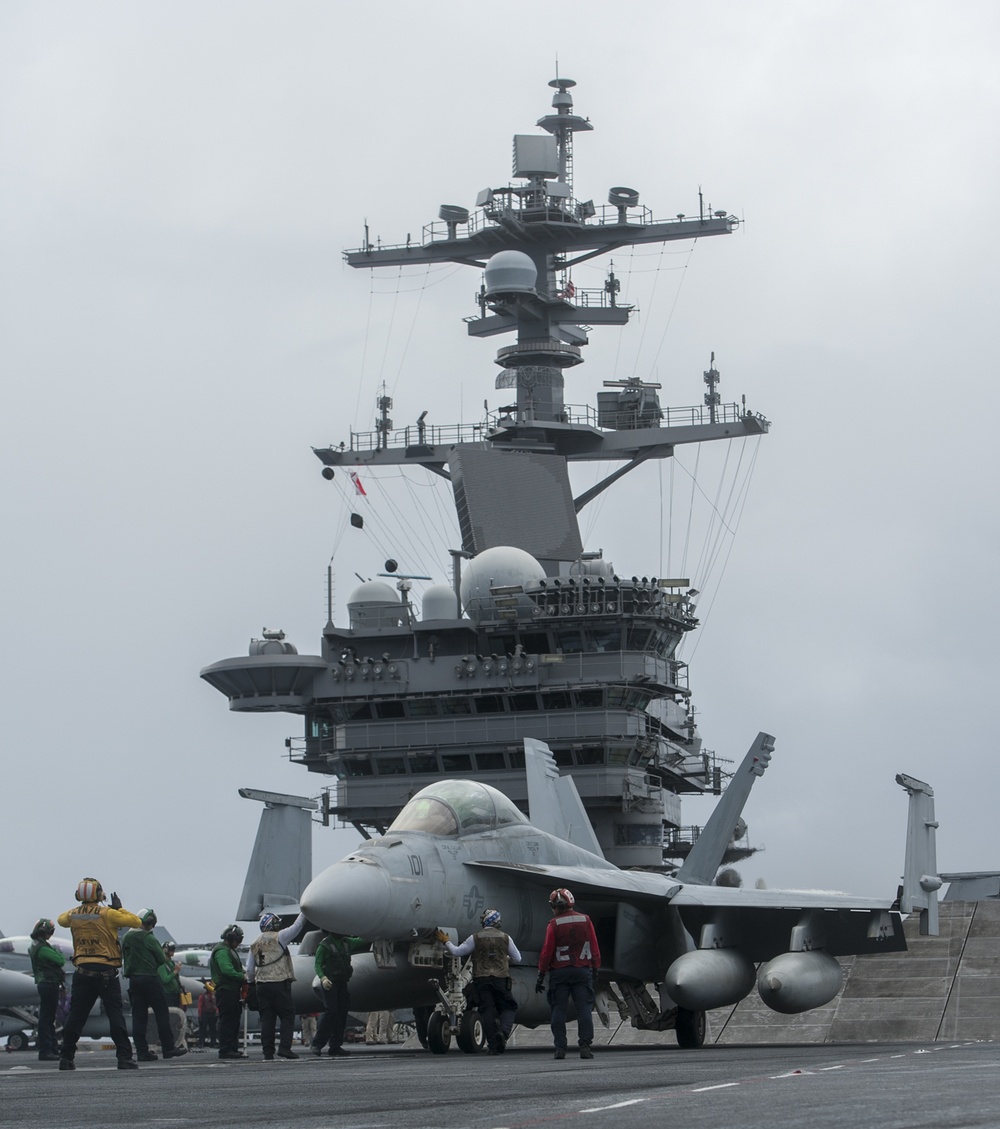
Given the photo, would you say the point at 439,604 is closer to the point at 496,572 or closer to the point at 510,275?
the point at 496,572

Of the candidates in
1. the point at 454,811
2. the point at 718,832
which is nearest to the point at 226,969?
the point at 454,811

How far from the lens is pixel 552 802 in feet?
73.8

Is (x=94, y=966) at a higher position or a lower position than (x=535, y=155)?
lower

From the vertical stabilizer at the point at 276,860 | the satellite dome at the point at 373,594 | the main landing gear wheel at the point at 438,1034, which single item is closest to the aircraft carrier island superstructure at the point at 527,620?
the satellite dome at the point at 373,594

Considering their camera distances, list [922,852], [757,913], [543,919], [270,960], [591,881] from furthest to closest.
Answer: [922,852]
[757,913]
[543,919]
[591,881]
[270,960]

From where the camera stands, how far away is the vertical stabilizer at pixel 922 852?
2258cm

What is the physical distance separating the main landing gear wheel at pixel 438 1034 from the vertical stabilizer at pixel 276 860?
17.5 metres

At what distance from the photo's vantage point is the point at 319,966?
1619 cm

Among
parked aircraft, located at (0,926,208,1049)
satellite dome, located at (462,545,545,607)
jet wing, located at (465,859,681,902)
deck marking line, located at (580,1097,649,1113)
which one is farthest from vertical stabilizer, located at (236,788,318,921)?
deck marking line, located at (580,1097,649,1113)

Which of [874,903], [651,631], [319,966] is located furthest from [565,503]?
[319,966]

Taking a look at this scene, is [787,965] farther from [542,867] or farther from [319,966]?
[319,966]

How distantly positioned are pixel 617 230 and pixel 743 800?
25.3 meters

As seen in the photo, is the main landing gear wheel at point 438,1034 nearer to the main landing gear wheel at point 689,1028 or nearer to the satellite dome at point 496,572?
the main landing gear wheel at point 689,1028

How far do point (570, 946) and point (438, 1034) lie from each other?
5.93ft
